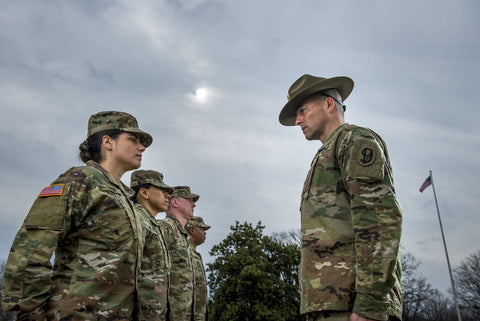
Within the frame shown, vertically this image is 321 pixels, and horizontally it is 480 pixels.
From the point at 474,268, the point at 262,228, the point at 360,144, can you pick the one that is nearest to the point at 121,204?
the point at 360,144

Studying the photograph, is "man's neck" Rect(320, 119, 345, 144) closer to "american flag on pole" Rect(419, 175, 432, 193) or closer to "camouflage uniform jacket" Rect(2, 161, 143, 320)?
"camouflage uniform jacket" Rect(2, 161, 143, 320)

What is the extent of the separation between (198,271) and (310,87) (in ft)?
23.6

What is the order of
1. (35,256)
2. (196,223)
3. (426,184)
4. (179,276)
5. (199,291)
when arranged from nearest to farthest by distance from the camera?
(35,256)
(179,276)
(199,291)
(196,223)
(426,184)

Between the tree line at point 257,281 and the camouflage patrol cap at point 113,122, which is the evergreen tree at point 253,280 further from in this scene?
the camouflage patrol cap at point 113,122

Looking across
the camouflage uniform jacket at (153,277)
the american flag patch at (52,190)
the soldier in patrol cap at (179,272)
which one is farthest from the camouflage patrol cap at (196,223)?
the american flag patch at (52,190)

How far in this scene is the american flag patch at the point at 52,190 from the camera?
10.1ft

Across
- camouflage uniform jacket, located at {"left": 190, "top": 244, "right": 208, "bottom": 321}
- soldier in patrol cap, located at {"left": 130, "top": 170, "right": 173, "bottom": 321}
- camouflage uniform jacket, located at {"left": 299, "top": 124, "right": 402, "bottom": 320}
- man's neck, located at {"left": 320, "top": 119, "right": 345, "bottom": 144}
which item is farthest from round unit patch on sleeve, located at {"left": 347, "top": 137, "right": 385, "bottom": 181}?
camouflage uniform jacket, located at {"left": 190, "top": 244, "right": 208, "bottom": 321}

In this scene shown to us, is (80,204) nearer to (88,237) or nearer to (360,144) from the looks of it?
(88,237)

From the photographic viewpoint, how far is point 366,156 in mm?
2656

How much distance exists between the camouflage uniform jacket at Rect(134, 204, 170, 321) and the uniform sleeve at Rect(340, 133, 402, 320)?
315cm

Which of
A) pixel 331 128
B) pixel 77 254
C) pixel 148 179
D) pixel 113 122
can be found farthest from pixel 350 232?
pixel 148 179

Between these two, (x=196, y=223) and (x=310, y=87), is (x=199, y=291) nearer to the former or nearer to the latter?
(x=196, y=223)

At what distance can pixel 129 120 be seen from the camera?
170 inches

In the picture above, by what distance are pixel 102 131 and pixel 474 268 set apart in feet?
149
